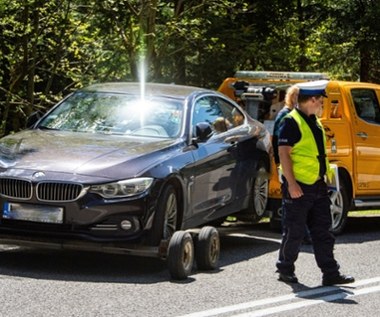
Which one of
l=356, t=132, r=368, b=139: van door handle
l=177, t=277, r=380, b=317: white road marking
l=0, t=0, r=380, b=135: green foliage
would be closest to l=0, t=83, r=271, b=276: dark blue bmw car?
l=177, t=277, r=380, b=317: white road marking

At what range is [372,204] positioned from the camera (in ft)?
43.0

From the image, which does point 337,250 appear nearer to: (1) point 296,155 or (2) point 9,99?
(1) point 296,155

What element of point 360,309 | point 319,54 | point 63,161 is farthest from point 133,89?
point 319,54

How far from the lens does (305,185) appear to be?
847cm

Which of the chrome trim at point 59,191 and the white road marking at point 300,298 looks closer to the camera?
the white road marking at point 300,298

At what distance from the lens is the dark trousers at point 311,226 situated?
850 centimetres

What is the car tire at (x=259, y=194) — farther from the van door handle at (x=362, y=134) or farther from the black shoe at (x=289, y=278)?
the black shoe at (x=289, y=278)

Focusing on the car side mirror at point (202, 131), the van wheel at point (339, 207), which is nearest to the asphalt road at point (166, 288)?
the car side mirror at point (202, 131)

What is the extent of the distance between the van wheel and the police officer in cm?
403

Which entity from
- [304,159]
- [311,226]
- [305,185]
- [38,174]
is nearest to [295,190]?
[305,185]

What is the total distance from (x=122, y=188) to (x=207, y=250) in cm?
108

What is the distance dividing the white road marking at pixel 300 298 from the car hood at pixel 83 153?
1.66m

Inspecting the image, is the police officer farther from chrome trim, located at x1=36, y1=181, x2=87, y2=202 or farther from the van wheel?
the van wheel

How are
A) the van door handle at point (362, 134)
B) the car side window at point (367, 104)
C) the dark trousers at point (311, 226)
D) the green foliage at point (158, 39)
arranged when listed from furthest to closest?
the green foliage at point (158, 39), the car side window at point (367, 104), the van door handle at point (362, 134), the dark trousers at point (311, 226)
